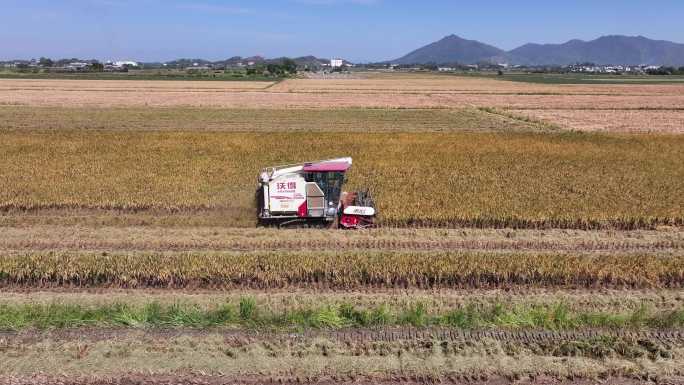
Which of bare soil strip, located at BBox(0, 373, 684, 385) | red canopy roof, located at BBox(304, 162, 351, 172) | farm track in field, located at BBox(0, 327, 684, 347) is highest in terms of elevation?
red canopy roof, located at BBox(304, 162, 351, 172)

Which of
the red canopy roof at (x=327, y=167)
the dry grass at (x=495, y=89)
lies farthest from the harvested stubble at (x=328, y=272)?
Answer: the dry grass at (x=495, y=89)

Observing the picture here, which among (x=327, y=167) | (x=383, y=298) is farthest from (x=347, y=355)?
(x=327, y=167)

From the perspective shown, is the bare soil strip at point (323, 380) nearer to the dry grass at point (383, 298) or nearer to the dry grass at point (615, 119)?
the dry grass at point (383, 298)

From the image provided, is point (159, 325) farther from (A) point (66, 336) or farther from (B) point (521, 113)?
(B) point (521, 113)

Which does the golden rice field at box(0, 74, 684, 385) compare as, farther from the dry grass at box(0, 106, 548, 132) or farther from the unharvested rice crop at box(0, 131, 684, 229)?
the dry grass at box(0, 106, 548, 132)

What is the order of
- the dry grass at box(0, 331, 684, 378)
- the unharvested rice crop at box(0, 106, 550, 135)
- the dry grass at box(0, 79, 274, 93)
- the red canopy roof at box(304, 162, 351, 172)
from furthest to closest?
1. the dry grass at box(0, 79, 274, 93)
2. the unharvested rice crop at box(0, 106, 550, 135)
3. the red canopy roof at box(304, 162, 351, 172)
4. the dry grass at box(0, 331, 684, 378)

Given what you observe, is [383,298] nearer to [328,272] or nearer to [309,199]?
[328,272]

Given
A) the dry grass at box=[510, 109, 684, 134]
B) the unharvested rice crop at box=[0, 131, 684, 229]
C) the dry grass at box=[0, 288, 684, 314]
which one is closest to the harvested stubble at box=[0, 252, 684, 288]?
the dry grass at box=[0, 288, 684, 314]
